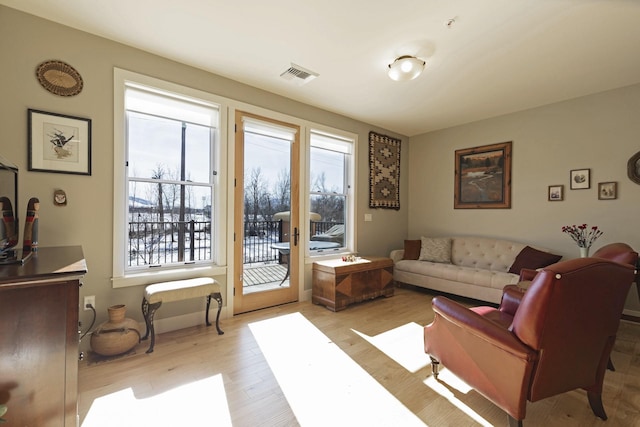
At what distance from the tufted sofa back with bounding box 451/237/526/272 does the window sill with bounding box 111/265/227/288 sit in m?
3.58

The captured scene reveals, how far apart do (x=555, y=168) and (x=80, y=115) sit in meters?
Answer: 5.55

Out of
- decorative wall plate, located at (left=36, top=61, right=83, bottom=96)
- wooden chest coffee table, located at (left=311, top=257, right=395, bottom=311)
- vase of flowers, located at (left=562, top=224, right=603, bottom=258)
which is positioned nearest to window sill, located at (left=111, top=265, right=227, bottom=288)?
wooden chest coffee table, located at (left=311, top=257, right=395, bottom=311)

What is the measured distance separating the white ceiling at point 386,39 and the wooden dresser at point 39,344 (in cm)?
206

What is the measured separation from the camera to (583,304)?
4.61 feet

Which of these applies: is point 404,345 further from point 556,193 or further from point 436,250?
point 556,193

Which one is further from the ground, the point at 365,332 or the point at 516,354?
the point at 516,354

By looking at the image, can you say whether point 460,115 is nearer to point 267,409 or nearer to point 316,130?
point 316,130

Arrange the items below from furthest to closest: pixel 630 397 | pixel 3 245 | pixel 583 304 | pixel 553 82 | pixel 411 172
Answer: pixel 411 172
pixel 553 82
pixel 630 397
pixel 3 245
pixel 583 304

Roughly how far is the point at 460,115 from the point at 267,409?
459 cm

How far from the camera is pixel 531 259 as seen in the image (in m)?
3.62

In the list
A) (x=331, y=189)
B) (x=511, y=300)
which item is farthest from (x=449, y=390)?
(x=331, y=189)

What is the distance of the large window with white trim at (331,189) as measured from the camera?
4.19m

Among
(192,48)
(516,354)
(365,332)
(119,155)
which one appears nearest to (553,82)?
(516,354)

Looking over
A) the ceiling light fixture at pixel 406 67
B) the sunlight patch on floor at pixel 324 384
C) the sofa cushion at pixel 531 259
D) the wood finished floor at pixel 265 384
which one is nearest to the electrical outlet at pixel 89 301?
the wood finished floor at pixel 265 384
